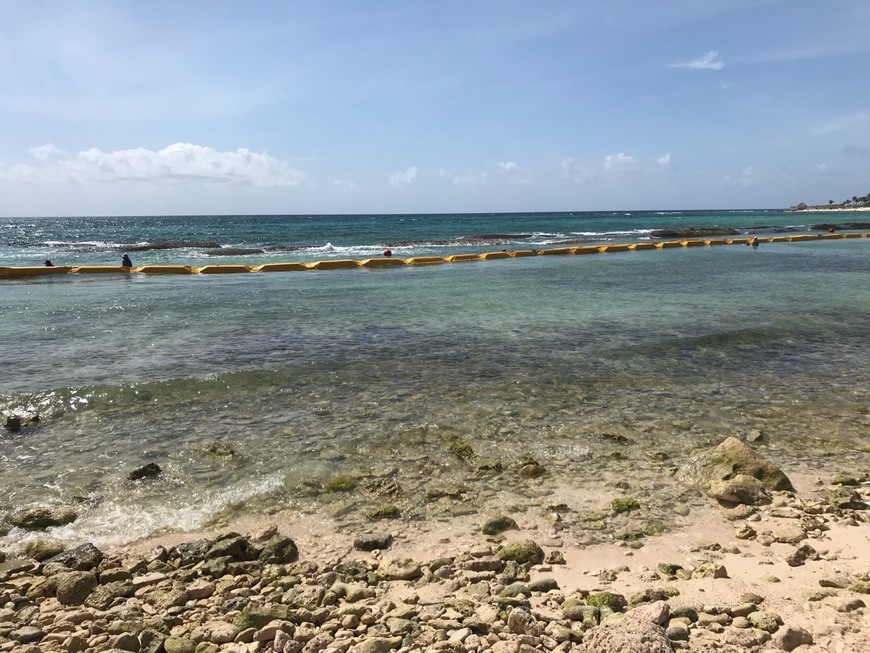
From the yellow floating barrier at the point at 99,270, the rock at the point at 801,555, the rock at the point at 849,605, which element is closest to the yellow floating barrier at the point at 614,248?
the yellow floating barrier at the point at 99,270

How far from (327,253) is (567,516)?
40.5 m

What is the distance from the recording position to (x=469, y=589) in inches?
169

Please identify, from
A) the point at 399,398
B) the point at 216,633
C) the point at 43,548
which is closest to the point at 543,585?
the point at 216,633

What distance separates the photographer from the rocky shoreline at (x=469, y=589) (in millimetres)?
3662

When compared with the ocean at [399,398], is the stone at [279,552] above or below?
below

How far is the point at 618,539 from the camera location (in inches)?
200

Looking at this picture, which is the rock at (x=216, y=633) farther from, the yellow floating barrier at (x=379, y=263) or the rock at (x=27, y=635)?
the yellow floating barrier at (x=379, y=263)

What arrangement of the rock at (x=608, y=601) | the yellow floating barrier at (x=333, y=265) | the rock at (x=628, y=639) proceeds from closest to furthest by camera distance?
the rock at (x=628, y=639) → the rock at (x=608, y=601) → the yellow floating barrier at (x=333, y=265)

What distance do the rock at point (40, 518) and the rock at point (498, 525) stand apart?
13.4ft

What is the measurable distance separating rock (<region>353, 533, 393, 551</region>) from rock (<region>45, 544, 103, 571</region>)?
218cm

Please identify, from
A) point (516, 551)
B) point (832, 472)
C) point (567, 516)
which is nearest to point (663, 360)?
point (832, 472)

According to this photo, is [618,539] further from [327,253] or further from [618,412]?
[327,253]

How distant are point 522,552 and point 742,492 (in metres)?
2.61

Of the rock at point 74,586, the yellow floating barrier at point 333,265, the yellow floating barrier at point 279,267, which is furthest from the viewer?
the yellow floating barrier at point 333,265
